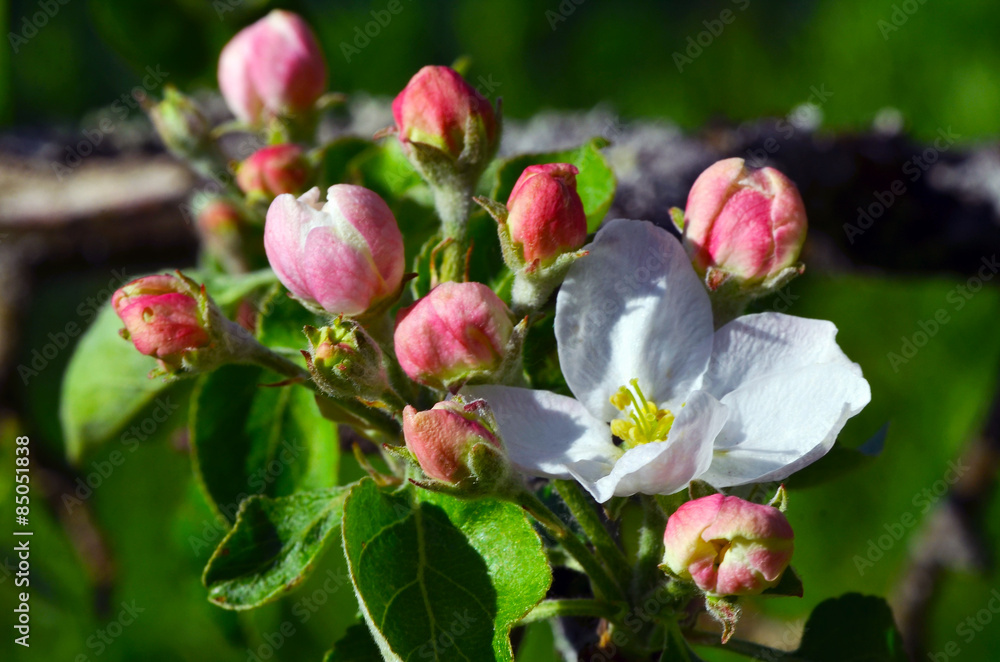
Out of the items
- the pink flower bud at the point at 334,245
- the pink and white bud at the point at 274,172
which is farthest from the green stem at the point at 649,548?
the pink and white bud at the point at 274,172

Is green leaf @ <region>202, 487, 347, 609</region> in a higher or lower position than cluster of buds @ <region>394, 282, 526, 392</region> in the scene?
lower

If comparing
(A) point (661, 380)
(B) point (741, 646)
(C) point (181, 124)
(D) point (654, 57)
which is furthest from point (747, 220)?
(D) point (654, 57)

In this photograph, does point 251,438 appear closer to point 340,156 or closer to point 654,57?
point 340,156

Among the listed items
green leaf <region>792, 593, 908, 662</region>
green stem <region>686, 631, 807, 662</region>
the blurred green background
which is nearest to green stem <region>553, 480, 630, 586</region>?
green stem <region>686, 631, 807, 662</region>

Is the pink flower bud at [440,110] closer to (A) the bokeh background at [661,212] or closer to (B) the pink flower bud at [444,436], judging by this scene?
(B) the pink flower bud at [444,436]

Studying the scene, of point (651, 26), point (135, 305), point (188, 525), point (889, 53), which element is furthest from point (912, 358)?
point (135, 305)

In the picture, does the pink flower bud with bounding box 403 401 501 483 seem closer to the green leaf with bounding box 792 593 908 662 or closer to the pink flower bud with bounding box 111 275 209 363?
the pink flower bud with bounding box 111 275 209 363
